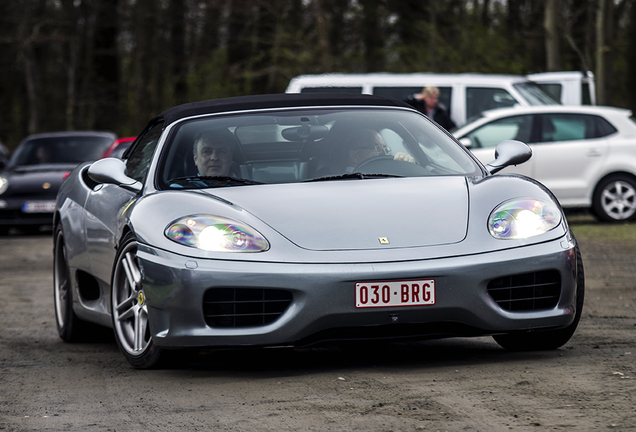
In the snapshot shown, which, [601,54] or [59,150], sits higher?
[601,54]

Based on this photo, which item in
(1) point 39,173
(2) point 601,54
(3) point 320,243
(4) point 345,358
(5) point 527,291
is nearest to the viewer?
(3) point 320,243

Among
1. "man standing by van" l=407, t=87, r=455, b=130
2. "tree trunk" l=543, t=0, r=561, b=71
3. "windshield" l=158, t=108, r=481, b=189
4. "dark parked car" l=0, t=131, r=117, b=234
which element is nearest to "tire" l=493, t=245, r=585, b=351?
"windshield" l=158, t=108, r=481, b=189

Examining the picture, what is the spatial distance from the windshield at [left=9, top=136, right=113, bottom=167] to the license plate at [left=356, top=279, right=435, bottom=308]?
13.6 m

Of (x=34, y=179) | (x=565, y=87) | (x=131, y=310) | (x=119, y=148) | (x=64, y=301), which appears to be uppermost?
(x=131, y=310)

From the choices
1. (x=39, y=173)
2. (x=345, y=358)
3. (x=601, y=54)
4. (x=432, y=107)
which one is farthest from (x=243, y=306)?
(x=601, y=54)

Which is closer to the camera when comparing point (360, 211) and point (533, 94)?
point (360, 211)

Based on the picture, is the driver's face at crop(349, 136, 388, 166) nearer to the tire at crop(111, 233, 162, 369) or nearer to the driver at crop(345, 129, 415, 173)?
the driver at crop(345, 129, 415, 173)

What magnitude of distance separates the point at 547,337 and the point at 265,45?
97.7 feet

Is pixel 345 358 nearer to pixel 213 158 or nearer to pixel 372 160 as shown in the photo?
pixel 372 160

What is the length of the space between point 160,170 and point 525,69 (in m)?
24.0

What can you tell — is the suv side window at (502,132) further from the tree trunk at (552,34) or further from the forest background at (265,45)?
the tree trunk at (552,34)

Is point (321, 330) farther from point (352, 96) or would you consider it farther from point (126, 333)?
point (352, 96)

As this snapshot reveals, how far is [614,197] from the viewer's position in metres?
15.2

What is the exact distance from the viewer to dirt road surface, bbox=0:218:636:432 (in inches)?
159
